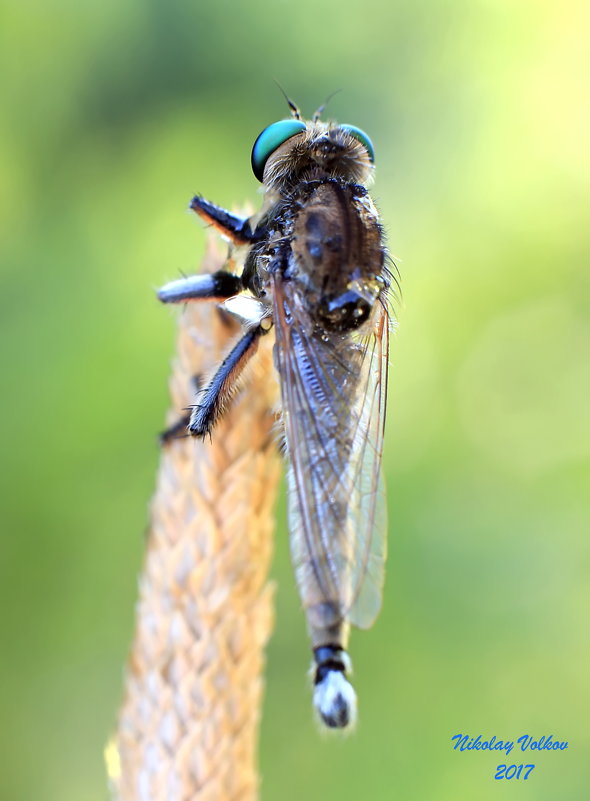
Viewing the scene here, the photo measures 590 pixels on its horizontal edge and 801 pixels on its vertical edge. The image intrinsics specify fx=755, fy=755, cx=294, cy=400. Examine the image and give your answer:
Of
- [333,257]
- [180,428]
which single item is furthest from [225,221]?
[180,428]

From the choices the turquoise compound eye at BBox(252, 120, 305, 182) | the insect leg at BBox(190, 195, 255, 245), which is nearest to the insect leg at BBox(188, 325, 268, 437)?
the insect leg at BBox(190, 195, 255, 245)

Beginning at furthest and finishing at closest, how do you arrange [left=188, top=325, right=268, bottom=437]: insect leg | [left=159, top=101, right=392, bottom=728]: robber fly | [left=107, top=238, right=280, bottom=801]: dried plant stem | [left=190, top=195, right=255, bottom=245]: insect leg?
[left=190, top=195, right=255, bottom=245]: insect leg
[left=188, top=325, right=268, bottom=437]: insect leg
[left=159, top=101, right=392, bottom=728]: robber fly
[left=107, top=238, right=280, bottom=801]: dried plant stem

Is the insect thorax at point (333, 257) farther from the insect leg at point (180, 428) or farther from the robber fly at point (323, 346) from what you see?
the insect leg at point (180, 428)

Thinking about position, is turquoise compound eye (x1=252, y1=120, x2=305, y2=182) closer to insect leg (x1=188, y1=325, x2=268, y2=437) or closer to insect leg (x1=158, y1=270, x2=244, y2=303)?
insect leg (x1=158, y1=270, x2=244, y2=303)

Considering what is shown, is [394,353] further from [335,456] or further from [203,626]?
[203,626]

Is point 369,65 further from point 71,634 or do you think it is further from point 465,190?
point 71,634

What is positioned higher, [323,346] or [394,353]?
[394,353]

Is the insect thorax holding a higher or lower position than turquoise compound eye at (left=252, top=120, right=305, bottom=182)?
lower
